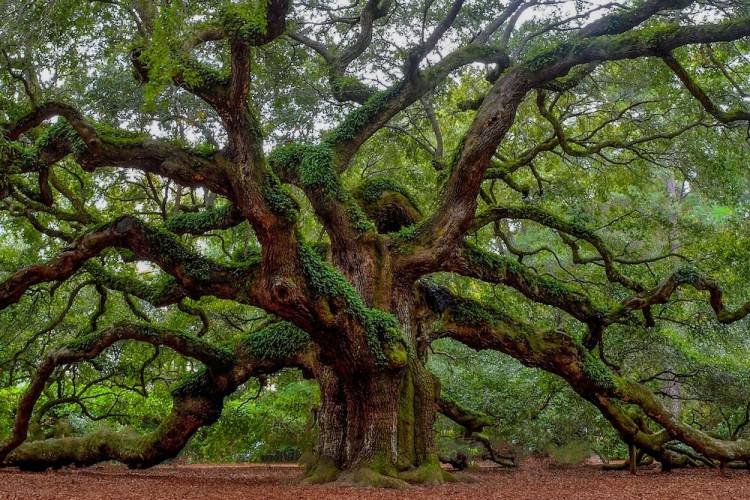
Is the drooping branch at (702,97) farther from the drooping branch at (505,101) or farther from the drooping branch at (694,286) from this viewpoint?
the drooping branch at (694,286)

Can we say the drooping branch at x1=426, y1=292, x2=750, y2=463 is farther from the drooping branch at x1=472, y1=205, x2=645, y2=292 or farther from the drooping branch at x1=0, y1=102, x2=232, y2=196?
the drooping branch at x1=0, y1=102, x2=232, y2=196

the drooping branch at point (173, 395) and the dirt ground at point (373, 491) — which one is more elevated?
the drooping branch at point (173, 395)

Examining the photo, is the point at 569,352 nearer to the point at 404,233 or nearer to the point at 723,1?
the point at 404,233

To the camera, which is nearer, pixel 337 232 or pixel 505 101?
pixel 505 101

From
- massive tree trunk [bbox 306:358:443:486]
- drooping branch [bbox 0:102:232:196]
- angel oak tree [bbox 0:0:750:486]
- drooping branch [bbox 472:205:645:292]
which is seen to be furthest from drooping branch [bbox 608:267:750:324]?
drooping branch [bbox 0:102:232:196]

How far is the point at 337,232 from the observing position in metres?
7.87

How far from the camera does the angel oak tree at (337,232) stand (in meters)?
6.23

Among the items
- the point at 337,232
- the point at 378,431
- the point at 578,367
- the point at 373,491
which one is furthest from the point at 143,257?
the point at 578,367

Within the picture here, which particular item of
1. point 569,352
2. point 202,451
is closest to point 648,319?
point 569,352

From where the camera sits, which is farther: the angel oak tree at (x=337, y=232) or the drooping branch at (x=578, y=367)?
the drooping branch at (x=578, y=367)

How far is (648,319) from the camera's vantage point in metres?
8.72

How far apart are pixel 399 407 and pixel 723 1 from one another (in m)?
6.69

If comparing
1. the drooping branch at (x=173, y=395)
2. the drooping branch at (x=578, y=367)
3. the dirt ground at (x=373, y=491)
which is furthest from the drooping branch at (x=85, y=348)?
the drooping branch at (x=578, y=367)

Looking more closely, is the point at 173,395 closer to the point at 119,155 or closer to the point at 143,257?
Answer: the point at 143,257
